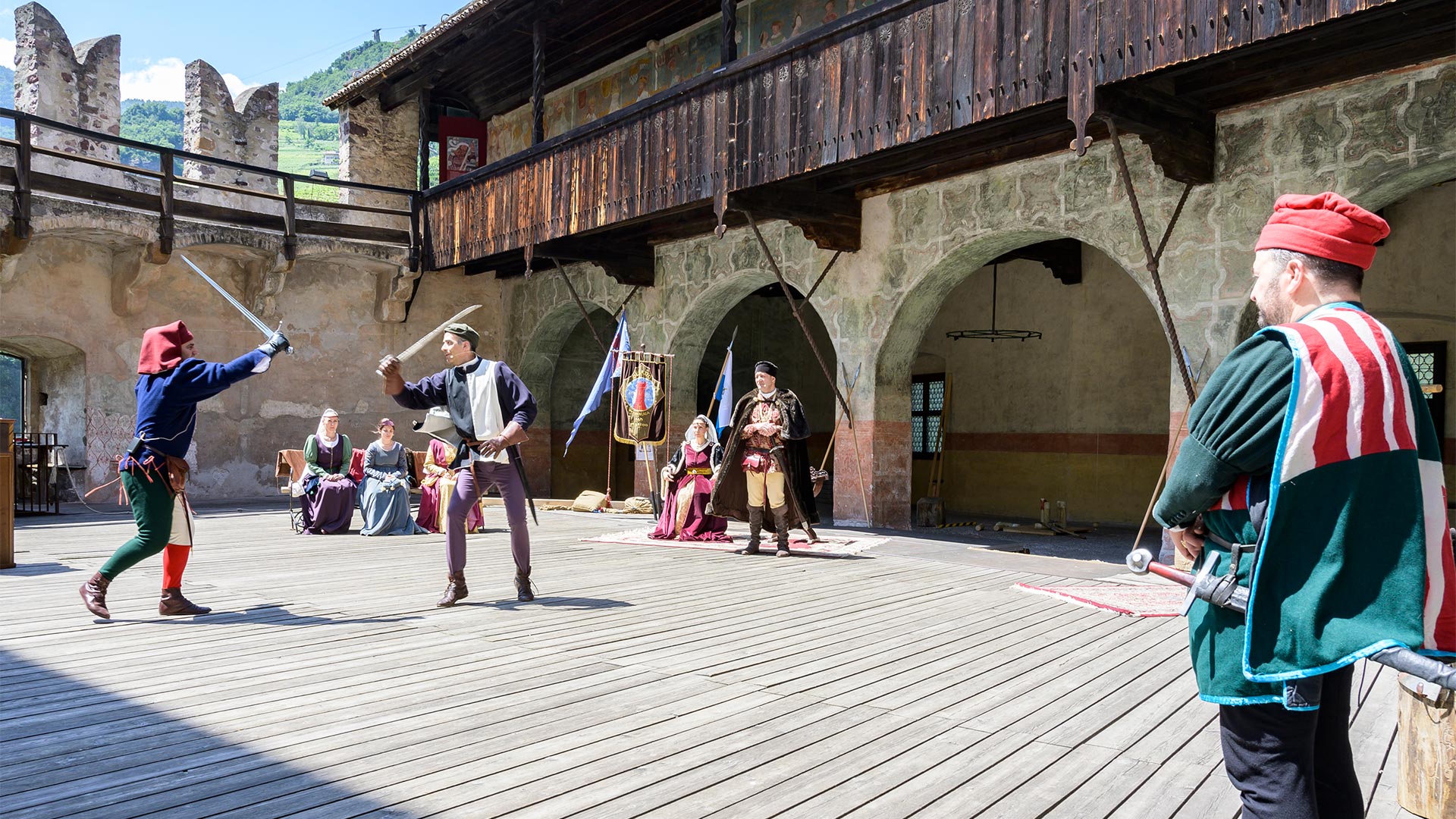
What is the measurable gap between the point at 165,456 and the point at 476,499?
1.60m

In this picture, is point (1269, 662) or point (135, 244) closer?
→ point (1269, 662)

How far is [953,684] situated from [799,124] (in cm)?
689

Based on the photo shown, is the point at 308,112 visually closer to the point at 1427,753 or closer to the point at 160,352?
the point at 160,352

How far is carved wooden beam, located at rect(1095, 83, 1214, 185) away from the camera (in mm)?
7891

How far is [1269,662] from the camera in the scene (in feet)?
5.93

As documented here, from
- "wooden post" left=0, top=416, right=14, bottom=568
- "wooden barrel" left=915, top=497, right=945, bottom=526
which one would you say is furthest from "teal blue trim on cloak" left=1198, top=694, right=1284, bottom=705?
"wooden barrel" left=915, top=497, right=945, bottom=526

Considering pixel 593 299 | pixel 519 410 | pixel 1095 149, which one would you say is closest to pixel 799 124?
pixel 1095 149

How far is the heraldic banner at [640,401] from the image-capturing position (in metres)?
13.7

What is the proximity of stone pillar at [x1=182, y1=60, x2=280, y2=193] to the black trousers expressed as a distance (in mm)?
15736

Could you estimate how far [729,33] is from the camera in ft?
35.4

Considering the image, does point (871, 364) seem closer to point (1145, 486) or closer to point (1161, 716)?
point (1145, 486)

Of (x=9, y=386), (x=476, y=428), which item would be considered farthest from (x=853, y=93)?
(x=9, y=386)

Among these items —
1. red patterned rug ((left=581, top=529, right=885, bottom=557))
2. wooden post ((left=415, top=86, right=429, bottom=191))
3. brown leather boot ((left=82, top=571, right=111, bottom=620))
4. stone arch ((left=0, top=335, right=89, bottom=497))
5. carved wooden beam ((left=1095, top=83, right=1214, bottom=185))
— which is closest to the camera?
brown leather boot ((left=82, top=571, right=111, bottom=620))

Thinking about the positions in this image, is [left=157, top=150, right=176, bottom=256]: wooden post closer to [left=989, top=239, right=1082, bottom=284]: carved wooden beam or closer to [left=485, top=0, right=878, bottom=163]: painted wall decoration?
[left=485, top=0, right=878, bottom=163]: painted wall decoration
